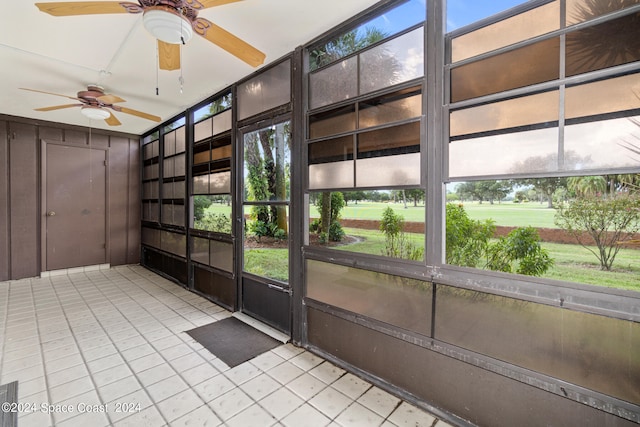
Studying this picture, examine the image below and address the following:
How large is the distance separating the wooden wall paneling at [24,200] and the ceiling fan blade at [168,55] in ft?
13.7

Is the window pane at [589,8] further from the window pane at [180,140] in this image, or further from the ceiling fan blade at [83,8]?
the window pane at [180,140]

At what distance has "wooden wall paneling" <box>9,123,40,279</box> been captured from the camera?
182 inches

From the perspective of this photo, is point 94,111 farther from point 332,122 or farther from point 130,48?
point 332,122

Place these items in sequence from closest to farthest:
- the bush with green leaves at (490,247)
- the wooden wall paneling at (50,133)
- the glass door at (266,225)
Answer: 1. the bush with green leaves at (490,247)
2. the glass door at (266,225)
3. the wooden wall paneling at (50,133)

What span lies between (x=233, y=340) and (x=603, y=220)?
3.23m

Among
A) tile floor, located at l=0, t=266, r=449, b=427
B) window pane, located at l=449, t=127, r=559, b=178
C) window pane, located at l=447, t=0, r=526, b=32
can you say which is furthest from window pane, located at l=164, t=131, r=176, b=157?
window pane, located at l=449, t=127, r=559, b=178

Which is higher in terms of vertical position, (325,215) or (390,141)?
(390,141)

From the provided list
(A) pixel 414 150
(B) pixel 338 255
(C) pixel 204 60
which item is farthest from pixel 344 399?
(C) pixel 204 60

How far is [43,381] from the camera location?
6.75 feet

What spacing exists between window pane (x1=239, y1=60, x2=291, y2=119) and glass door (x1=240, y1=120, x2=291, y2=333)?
224 millimetres

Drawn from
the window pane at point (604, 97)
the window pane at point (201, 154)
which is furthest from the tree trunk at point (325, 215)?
the window pane at point (604, 97)

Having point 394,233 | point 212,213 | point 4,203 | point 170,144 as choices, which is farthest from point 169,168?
point 394,233

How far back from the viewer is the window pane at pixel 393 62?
182 centimetres

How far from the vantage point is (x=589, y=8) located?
131 cm
